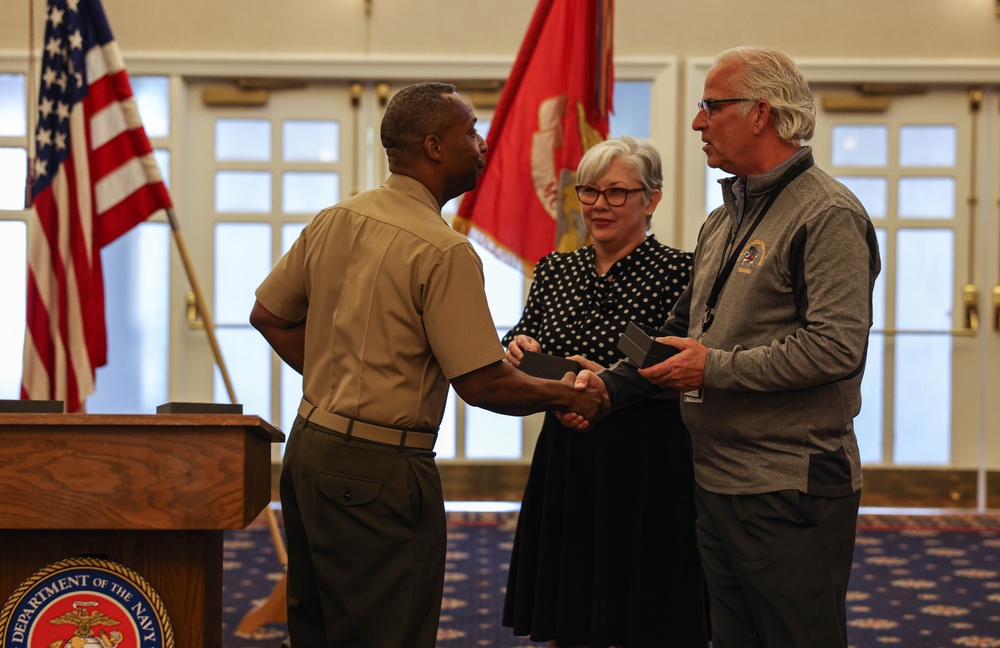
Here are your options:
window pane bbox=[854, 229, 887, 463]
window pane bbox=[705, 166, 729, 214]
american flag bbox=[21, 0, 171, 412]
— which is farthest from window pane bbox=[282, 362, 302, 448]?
window pane bbox=[854, 229, 887, 463]

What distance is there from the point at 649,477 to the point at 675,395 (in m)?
0.20

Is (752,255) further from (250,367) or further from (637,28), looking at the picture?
(250,367)

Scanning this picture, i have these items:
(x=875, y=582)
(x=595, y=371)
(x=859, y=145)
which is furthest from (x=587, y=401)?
(x=859, y=145)

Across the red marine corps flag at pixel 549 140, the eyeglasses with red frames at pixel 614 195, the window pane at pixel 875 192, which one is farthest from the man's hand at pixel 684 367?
the window pane at pixel 875 192

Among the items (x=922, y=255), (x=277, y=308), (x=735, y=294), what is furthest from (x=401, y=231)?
(x=922, y=255)

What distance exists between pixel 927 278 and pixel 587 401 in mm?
4082

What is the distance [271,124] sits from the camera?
5.82 m

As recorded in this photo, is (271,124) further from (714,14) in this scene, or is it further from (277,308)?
(277,308)

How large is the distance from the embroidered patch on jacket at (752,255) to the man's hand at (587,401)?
1.72 ft

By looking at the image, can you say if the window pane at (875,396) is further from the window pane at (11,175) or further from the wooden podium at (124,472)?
the window pane at (11,175)

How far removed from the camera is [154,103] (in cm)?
574

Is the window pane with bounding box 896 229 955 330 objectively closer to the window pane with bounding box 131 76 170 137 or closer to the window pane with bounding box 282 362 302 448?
the window pane with bounding box 282 362 302 448

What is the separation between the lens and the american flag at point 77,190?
12.0 feet

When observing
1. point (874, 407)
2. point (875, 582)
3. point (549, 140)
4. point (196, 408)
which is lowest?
point (875, 582)
